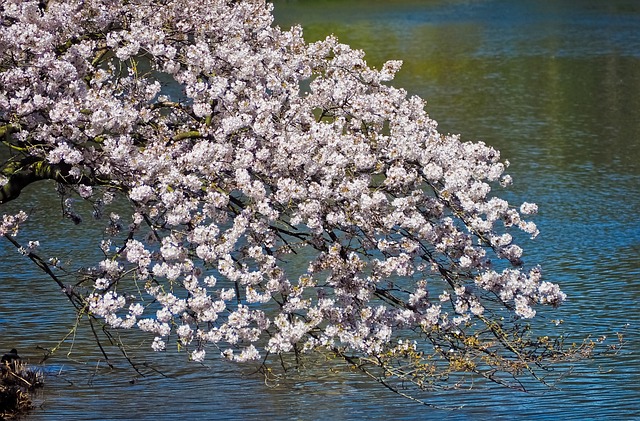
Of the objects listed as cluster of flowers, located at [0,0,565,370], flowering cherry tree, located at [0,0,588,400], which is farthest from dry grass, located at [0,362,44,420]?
cluster of flowers, located at [0,0,565,370]

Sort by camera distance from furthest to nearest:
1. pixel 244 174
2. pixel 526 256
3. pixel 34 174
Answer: pixel 526 256
pixel 34 174
pixel 244 174

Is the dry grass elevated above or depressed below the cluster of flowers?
below

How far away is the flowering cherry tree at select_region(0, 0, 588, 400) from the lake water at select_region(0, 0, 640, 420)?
3.73 ft

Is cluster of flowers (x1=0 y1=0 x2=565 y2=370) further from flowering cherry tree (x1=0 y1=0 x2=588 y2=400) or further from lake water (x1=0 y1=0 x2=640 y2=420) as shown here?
lake water (x1=0 y1=0 x2=640 y2=420)

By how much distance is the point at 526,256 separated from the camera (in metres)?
14.9

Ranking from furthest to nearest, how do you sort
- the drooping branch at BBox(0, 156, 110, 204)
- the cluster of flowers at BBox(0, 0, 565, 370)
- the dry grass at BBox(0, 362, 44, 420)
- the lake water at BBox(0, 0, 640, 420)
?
the lake water at BBox(0, 0, 640, 420) → the dry grass at BBox(0, 362, 44, 420) → the drooping branch at BBox(0, 156, 110, 204) → the cluster of flowers at BBox(0, 0, 565, 370)

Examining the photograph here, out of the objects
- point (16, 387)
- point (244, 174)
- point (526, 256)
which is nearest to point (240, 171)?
point (244, 174)

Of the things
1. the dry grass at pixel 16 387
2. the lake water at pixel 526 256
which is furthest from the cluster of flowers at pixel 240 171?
the dry grass at pixel 16 387

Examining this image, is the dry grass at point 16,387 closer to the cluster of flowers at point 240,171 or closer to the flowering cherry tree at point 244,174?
the flowering cherry tree at point 244,174

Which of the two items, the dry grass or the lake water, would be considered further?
the lake water

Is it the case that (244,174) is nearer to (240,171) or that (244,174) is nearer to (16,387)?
(240,171)

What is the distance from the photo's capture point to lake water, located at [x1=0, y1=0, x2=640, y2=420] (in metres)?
9.96

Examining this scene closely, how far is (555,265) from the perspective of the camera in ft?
47.1

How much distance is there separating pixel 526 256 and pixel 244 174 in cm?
733
